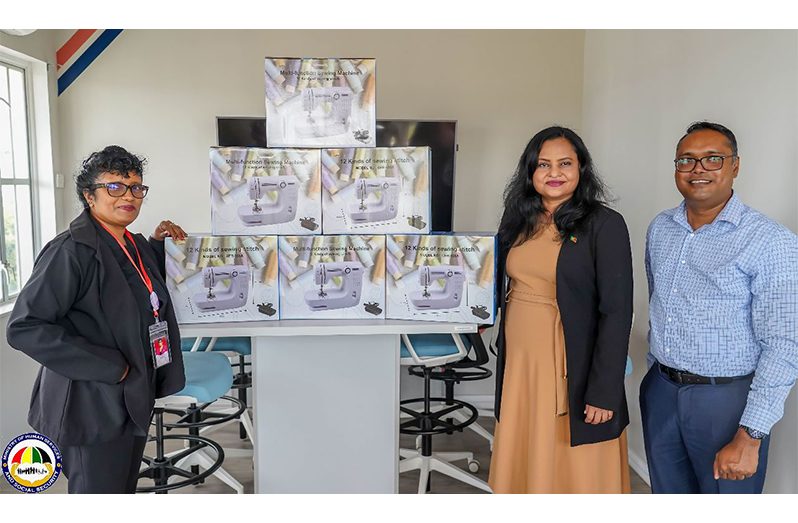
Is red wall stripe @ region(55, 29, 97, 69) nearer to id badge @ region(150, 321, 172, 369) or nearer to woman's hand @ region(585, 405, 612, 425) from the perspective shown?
id badge @ region(150, 321, 172, 369)

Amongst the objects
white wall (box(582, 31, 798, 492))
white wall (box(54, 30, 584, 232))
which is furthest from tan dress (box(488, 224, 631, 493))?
white wall (box(54, 30, 584, 232))

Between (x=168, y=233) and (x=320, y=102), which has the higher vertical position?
(x=320, y=102)

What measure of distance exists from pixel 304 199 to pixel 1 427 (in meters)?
2.08

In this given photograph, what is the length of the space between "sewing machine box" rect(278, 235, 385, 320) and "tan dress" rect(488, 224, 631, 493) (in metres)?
0.51

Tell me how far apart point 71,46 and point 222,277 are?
7.98ft

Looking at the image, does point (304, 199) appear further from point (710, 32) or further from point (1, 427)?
point (1, 427)

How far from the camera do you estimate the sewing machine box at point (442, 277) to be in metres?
2.26

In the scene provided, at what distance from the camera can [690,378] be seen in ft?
→ 5.82

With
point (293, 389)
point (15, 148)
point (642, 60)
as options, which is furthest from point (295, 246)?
point (15, 148)

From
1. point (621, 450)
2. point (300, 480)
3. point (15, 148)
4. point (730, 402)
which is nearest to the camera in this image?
point (730, 402)

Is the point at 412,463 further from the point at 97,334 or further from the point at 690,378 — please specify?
the point at 97,334

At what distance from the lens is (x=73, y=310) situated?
1766 millimetres

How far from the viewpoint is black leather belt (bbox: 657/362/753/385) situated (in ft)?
5.67

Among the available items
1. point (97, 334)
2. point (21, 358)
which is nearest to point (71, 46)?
point (21, 358)
